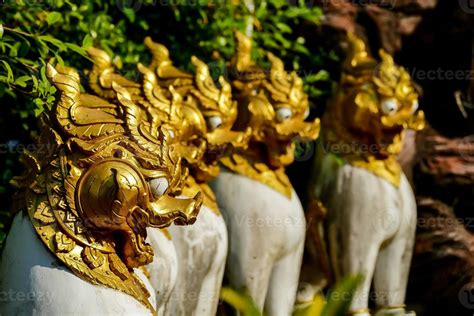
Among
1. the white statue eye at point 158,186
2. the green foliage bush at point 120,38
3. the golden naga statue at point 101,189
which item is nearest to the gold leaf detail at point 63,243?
the golden naga statue at point 101,189

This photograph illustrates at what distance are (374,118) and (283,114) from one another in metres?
0.97

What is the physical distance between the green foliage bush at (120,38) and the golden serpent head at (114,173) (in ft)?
2.47

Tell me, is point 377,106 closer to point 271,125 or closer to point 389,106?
point 389,106

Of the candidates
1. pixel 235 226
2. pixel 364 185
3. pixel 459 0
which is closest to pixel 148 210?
pixel 235 226

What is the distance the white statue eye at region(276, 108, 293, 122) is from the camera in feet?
23.2

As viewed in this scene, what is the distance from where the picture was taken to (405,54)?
372 inches

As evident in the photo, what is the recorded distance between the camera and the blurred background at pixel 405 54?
332 inches

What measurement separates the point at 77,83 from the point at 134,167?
454 mm

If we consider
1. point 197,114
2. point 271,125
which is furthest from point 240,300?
point 271,125

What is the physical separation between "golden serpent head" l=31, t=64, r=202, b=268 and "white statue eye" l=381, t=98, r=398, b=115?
3.11 m

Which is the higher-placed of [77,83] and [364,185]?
[77,83]

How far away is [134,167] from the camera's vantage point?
4.71m

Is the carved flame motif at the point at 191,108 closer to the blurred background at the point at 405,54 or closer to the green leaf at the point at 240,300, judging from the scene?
the green leaf at the point at 240,300

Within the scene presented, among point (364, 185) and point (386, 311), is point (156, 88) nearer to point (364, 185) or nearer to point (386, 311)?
point (364, 185)
